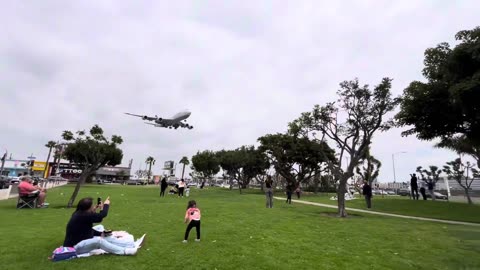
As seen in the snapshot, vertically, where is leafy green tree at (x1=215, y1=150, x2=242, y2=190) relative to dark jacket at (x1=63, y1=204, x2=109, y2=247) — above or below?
above

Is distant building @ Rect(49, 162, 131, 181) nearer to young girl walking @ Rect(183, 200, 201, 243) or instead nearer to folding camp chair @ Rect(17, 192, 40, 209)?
folding camp chair @ Rect(17, 192, 40, 209)

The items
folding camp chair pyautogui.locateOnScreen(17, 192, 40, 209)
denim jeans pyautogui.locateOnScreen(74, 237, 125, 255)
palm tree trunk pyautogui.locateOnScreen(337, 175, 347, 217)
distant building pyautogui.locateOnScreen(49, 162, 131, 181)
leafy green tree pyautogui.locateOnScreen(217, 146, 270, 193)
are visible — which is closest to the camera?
denim jeans pyautogui.locateOnScreen(74, 237, 125, 255)

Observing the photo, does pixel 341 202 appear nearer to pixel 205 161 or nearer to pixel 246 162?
pixel 246 162

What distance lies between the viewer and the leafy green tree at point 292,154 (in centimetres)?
4662

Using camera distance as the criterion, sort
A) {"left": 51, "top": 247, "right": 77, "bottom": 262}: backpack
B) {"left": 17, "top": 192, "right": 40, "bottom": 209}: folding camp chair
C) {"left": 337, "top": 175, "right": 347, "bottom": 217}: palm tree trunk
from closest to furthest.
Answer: {"left": 51, "top": 247, "right": 77, "bottom": 262}: backpack → {"left": 17, "top": 192, "right": 40, "bottom": 209}: folding camp chair → {"left": 337, "top": 175, "right": 347, "bottom": 217}: palm tree trunk

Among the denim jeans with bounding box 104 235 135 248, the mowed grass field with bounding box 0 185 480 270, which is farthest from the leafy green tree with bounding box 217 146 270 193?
the denim jeans with bounding box 104 235 135 248

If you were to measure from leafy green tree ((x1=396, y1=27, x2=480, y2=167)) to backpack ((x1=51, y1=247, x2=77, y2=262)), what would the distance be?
17787 mm

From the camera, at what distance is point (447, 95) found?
21.4 metres

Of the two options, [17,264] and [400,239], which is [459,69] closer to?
[400,239]

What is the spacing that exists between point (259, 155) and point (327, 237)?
46.5 metres

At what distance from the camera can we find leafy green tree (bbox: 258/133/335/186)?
4662 cm

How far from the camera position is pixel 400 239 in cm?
1068

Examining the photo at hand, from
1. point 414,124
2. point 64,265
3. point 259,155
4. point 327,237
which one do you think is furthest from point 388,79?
point 259,155

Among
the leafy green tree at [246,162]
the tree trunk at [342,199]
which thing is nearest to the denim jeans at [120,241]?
the tree trunk at [342,199]
